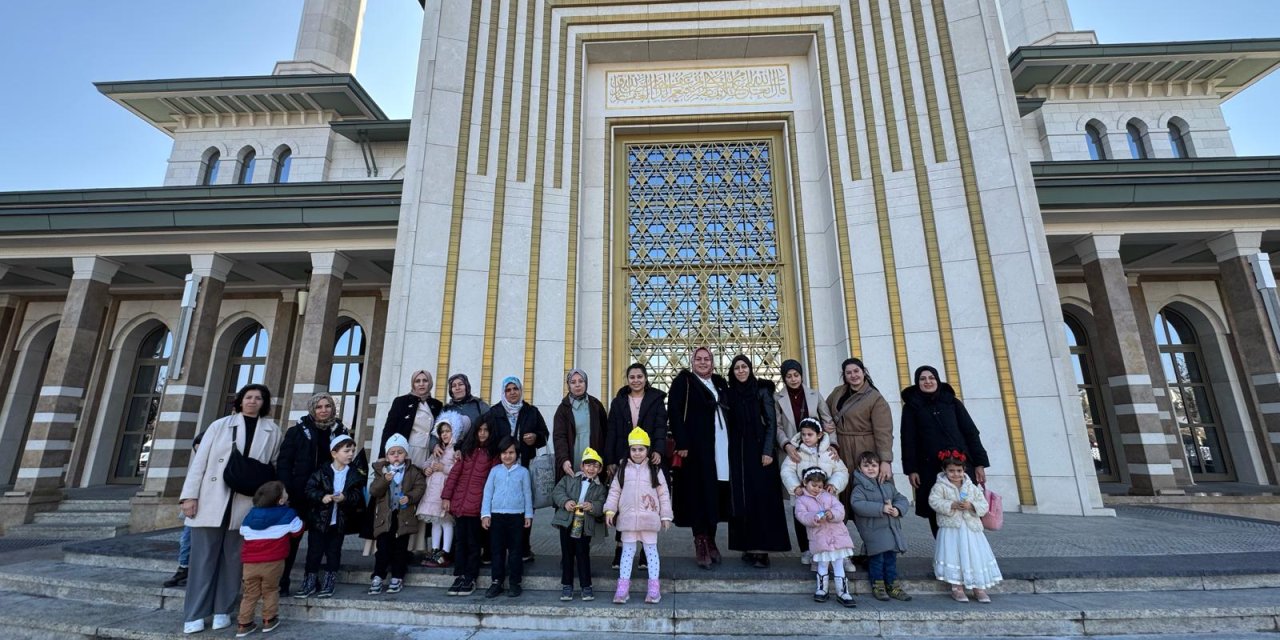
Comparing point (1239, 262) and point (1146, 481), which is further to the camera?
point (1239, 262)

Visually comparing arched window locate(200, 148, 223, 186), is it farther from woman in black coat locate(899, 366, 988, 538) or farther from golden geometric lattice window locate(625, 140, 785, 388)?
woman in black coat locate(899, 366, 988, 538)

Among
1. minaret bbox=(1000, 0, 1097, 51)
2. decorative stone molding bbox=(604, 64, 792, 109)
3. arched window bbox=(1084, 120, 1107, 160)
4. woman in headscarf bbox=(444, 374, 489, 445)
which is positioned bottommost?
woman in headscarf bbox=(444, 374, 489, 445)

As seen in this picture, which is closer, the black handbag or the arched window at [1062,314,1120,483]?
the black handbag

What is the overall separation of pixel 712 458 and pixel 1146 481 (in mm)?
9724

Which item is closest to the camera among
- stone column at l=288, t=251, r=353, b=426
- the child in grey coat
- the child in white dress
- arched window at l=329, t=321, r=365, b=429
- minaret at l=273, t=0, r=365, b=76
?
the child in white dress

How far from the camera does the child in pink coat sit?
3.87 metres

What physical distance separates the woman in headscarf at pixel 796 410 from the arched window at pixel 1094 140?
14.7m

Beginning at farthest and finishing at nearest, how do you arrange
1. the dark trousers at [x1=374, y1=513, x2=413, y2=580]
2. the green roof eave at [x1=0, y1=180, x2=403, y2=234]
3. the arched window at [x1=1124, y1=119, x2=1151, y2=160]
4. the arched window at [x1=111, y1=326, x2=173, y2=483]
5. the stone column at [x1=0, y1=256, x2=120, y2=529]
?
the arched window at [x1=1124, y1=119, x2=1151, y2=160]
the arched window at [x1=111, y1=326, x2=173, y2=483]
the green roof eave at [x1=0, y1=180, x2=403, y2=234]
the stone column at [x1=0, y1=256, x2=120, y2=529]
the dark trousers at [x1=374, y1=513, x2=413, y2=580]

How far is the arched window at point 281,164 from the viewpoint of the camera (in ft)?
47.5

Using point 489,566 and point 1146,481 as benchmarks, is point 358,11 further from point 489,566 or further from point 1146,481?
point 1146,481

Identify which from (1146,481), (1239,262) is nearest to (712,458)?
(1146,481)

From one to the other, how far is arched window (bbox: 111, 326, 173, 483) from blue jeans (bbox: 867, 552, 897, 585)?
1654cm

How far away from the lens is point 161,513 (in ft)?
28.8

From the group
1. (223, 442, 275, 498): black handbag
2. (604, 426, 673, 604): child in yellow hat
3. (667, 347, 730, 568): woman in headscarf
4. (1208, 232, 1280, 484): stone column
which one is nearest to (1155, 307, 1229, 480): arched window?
(1208, 232, 1280, 484): stone column
